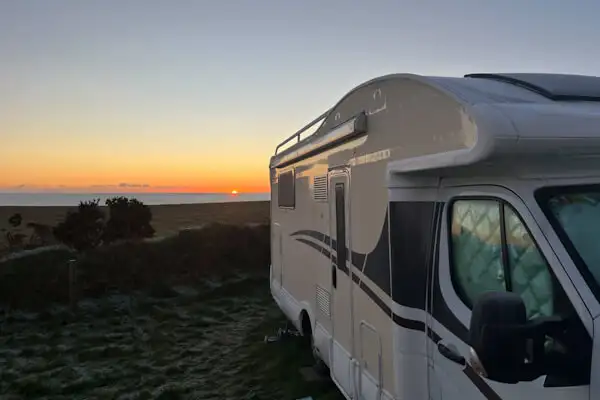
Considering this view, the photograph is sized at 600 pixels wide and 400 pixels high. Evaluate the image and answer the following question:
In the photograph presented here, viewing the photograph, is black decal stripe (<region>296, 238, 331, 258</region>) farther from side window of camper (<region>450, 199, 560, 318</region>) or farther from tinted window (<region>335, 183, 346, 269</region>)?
side window of camper (<region>450, 199, 560, 318</region>)

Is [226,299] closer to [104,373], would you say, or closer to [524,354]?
[104,373]

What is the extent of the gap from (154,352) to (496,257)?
256 inches

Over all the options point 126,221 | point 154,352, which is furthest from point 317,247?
point 126,221

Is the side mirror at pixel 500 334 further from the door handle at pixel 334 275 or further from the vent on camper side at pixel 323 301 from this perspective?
the vent on camper side at pixel 323 301

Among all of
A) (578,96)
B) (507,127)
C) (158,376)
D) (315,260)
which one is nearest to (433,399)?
(507,127)

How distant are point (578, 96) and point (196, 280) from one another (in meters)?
11.4

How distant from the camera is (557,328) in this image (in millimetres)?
2004

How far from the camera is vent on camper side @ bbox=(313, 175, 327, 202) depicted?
5.19m

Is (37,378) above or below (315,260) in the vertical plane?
below

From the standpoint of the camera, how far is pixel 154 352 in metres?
7.84

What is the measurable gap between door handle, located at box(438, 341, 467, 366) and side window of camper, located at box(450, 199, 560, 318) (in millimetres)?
266

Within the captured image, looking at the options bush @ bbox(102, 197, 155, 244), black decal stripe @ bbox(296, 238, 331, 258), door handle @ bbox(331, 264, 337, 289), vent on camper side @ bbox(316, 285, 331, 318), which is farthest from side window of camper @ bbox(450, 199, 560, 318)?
bush @ bbox(102, 197, 155, 244)

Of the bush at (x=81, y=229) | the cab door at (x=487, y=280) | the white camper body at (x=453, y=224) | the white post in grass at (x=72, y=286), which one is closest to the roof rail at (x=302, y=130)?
the white camper body at (x=453, y=224)

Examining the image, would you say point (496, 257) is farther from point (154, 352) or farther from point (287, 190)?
point (154, 352)
